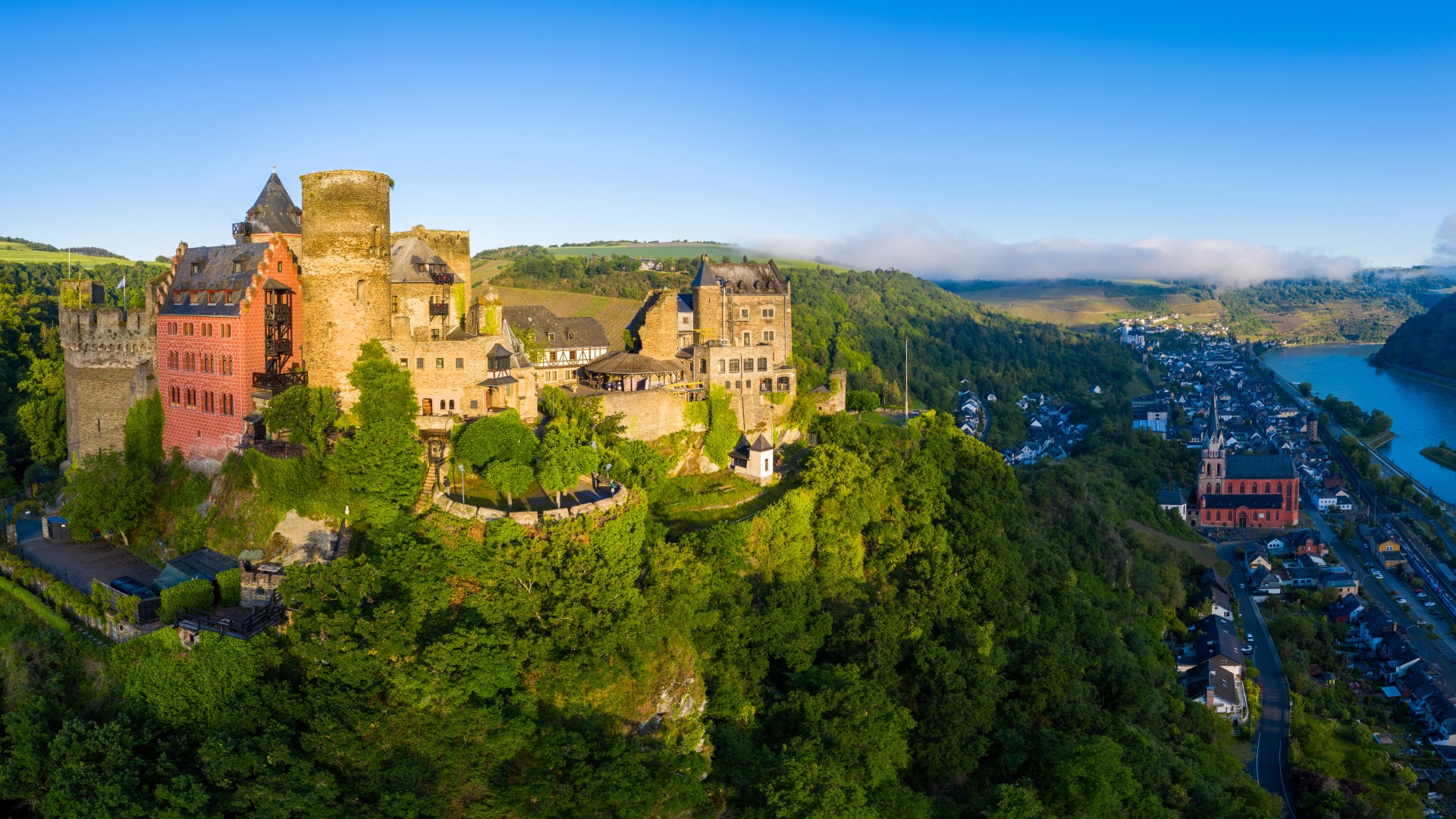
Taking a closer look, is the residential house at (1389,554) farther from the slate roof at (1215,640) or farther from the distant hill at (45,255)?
the distant hill at (45,255)

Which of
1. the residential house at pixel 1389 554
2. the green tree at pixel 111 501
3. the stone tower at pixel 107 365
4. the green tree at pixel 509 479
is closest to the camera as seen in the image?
the green tree at pixel 509 479

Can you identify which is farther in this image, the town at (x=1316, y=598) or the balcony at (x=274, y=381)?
the town at (x=1316, y=598)

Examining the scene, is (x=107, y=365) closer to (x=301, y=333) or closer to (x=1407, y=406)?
(x=301, y=333)

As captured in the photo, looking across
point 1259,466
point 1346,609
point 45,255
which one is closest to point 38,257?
point 45,255

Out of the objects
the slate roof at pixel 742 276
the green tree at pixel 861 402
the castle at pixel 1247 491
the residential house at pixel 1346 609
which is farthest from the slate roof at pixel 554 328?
the castle at pixel 1247 491

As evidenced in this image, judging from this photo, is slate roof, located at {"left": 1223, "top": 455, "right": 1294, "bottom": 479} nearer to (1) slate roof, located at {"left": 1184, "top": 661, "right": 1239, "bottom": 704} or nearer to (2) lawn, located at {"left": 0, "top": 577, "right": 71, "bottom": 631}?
(1) slate roof, located at {"left": 1184, "top": 661, "right": 1239, "bottom": 704}

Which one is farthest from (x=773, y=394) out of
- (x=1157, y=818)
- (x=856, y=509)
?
(x=1157, y=818)
